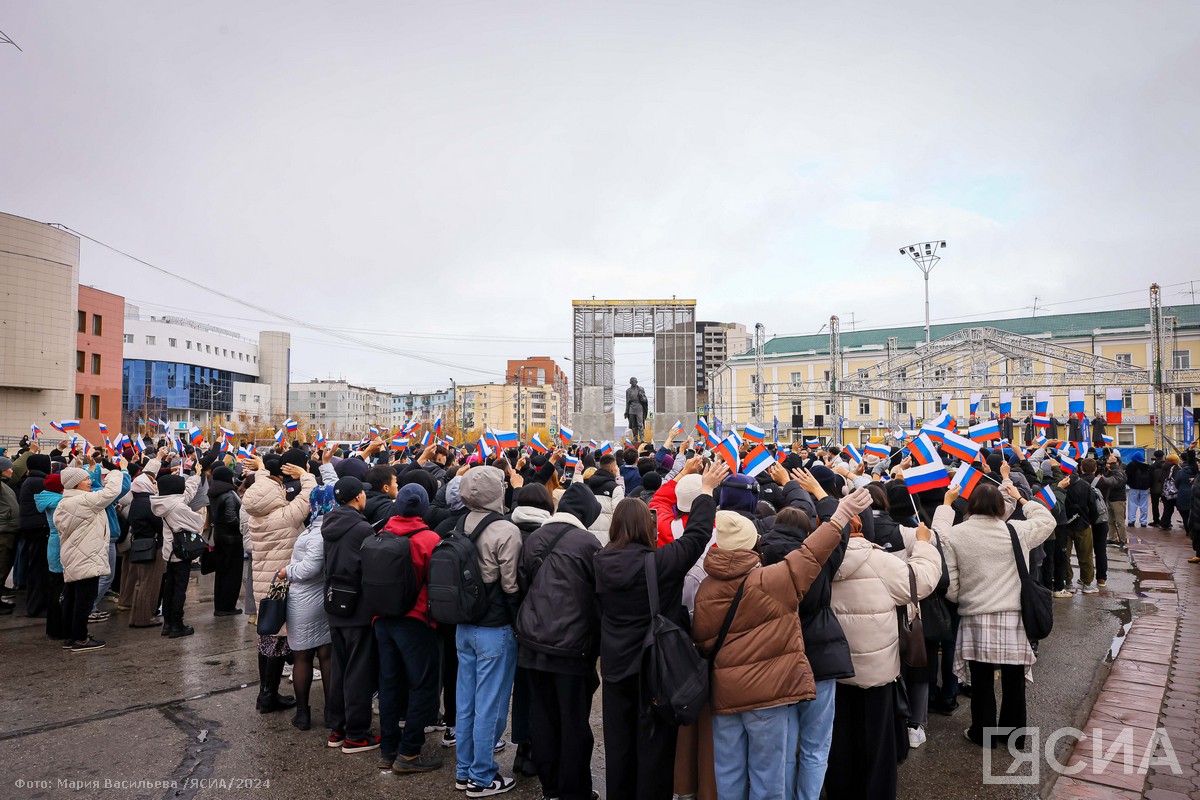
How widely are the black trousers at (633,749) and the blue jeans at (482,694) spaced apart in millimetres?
850

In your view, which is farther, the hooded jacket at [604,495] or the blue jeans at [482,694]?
the hooded jacket at [604,495]

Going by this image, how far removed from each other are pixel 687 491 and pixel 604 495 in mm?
2422

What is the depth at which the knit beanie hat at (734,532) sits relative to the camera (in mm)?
3525

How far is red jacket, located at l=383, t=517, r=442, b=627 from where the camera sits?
4.77 meters

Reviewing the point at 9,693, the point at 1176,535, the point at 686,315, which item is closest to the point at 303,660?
the point at 9,693

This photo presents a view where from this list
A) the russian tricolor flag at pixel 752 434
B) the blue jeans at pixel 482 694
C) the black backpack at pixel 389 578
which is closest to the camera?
the blue jeans at pixel 482 694

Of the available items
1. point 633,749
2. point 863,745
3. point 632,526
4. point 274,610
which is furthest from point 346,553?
point 863,745

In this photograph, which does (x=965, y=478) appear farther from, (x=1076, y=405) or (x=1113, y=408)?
(x=1113, y=408)

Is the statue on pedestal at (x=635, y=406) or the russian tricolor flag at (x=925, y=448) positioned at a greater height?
the statue on pedestal at (x=635, y=406)

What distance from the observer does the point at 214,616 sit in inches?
353

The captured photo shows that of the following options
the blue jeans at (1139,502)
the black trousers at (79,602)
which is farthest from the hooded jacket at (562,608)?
the blue jeans at (1139,502)

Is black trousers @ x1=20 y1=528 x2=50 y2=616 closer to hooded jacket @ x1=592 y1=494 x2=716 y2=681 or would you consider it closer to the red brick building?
hooded jacket @ x1=592 y1=494 x2=716 y2=681

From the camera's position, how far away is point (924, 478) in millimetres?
5379

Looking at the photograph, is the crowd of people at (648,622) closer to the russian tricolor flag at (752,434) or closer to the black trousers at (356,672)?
the black trousers at (356,672)
